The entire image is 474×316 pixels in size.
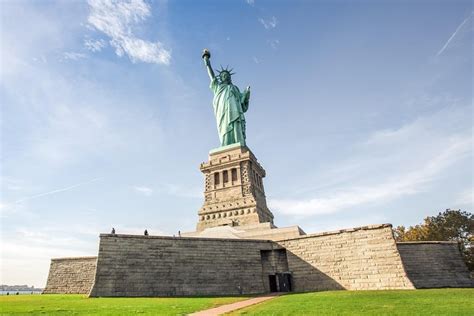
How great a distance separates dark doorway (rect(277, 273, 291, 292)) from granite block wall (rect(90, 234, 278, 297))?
1166mm

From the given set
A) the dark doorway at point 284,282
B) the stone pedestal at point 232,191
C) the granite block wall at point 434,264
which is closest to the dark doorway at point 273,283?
the dark doorway at point 284,282

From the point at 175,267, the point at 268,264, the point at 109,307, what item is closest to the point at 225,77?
the point at 268,264

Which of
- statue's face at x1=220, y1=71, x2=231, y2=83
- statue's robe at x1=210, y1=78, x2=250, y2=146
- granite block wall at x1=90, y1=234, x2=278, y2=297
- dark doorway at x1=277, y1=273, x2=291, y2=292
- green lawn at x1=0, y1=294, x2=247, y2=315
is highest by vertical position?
statue's face at x1=220, y1=71, x2=231, y2=83

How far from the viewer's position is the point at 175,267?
19.5 metres

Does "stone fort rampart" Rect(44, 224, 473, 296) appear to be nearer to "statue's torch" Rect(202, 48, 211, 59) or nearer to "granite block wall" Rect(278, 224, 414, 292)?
"granite block wall" Rect(278, 224, 414, 292)

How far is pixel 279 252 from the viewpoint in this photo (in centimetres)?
2234

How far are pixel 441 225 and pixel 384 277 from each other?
2244 cm

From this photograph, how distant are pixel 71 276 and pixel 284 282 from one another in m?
18.7

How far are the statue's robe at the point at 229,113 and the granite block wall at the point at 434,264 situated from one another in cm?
2128

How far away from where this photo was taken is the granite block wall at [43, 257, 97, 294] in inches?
1017

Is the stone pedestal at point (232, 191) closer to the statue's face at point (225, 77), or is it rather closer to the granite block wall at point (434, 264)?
the statue's face at point (225, 77)

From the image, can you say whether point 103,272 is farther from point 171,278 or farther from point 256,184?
point 256,184

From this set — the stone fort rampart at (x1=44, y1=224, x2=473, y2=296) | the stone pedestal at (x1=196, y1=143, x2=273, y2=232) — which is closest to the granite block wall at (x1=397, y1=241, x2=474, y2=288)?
the stone fort rampart at (x1=44, y1=224, x2=473, y2=296)

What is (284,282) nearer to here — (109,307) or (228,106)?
(109,307)
